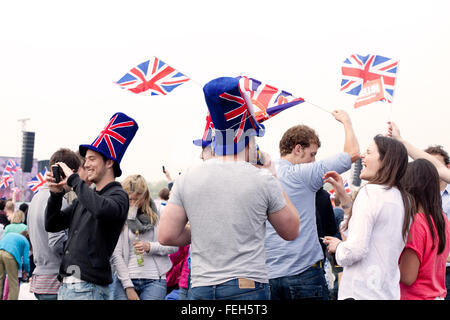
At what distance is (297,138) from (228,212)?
202 centimetres

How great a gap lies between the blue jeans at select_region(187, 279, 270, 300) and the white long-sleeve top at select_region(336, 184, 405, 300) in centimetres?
75

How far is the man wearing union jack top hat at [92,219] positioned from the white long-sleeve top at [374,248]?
153cm

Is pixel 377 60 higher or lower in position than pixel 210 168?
higher

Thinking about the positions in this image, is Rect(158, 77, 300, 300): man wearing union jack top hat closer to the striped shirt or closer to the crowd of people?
the crowd of people

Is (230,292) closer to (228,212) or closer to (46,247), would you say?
(228,212)

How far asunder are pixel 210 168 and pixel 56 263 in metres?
2.24

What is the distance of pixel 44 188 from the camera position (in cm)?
460

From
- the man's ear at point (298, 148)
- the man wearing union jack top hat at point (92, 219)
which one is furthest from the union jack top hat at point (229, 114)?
the man's ear at point (298, 148)

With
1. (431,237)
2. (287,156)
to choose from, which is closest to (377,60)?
(287,156)

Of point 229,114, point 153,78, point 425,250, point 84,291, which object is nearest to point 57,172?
point 84,291

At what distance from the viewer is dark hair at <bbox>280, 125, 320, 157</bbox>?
4.56 metres

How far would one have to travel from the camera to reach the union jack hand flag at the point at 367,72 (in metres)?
6.28

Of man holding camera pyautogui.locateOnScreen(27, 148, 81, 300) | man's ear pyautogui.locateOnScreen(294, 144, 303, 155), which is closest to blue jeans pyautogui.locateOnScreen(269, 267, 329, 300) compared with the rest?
man's ear pyautogui.locateOnScreen(294, 144, 303, 155)

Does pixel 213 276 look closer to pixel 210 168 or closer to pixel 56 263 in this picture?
pixel 210 168
